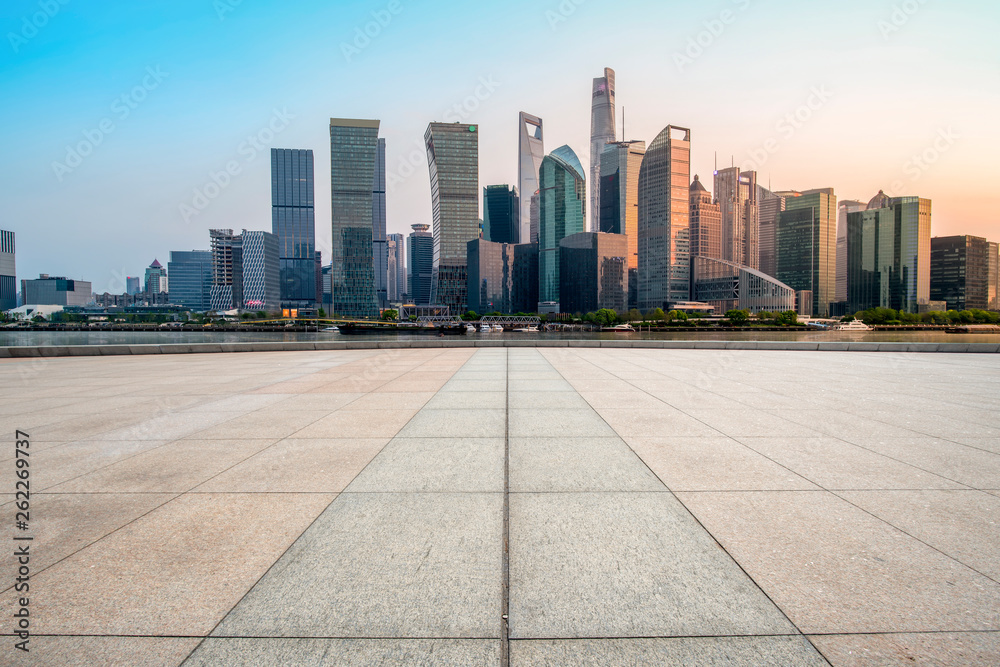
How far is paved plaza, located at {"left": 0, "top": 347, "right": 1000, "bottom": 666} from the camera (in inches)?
102

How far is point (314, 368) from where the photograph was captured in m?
15.8

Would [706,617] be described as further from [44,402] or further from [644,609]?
[44,402]

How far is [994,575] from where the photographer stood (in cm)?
318

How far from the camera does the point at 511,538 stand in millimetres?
3705

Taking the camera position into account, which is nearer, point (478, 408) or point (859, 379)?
point (478, 408)

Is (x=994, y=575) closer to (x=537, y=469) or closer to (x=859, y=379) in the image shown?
(x=537, y=469)

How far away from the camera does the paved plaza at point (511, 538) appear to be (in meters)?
2.59

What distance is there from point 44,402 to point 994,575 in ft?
47.9

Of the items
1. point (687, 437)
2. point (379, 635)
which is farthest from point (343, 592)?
point (687, 437)

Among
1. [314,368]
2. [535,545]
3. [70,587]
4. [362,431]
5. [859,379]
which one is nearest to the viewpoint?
[70,587]

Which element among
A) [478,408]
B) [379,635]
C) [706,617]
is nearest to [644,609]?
[706,617]

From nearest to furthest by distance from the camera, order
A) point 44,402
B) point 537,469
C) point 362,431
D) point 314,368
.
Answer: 1. point 537,469
2. point 362,431
3. point 44,402
4. point 314,368

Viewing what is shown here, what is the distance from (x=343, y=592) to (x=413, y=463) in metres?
2.56

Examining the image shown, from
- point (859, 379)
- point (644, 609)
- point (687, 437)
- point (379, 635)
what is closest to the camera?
point (379, 635)
